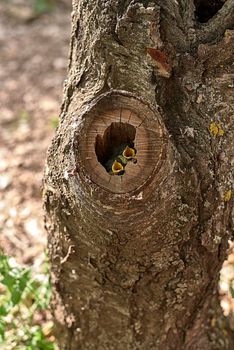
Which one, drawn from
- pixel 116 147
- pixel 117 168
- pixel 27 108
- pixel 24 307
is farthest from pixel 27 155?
pixel 117 168

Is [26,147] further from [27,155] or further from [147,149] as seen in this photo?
[147,149]

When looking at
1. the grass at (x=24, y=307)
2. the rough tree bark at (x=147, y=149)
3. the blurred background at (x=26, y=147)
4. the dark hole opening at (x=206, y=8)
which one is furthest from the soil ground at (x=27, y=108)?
the dark hole opening at (x=206, y=8)

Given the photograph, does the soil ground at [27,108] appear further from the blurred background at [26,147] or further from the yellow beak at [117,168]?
the yellow beak at [117,168]

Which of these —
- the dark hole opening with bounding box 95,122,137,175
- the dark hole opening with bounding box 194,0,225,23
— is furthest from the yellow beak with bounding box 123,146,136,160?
the dark hole opening with bounding box 194,0,225,23

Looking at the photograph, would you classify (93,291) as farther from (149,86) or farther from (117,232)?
(149,86)

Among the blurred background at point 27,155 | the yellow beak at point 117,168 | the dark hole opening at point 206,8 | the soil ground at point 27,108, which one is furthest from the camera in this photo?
the soil ground at point 27,108

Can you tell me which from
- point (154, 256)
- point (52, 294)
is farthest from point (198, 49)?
point (52, 294)

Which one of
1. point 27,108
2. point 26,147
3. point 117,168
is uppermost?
point 27,108
